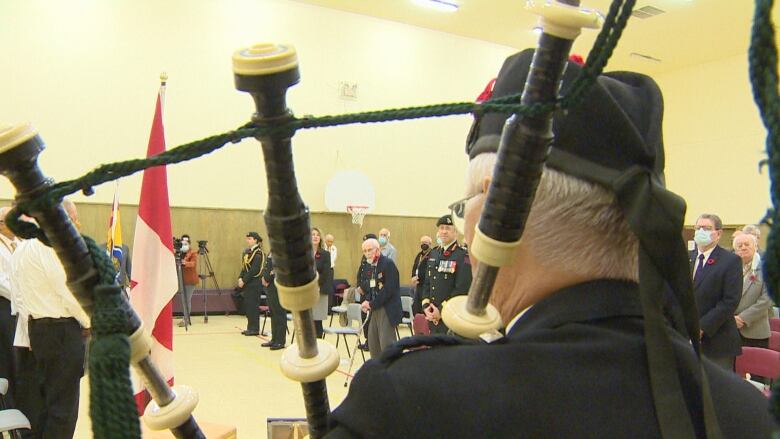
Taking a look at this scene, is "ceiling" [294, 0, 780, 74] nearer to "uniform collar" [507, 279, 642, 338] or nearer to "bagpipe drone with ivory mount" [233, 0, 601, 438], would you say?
"uniform collar" [507, 279, 642, 338]

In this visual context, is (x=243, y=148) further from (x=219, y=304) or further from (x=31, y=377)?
(x=31, y=377)

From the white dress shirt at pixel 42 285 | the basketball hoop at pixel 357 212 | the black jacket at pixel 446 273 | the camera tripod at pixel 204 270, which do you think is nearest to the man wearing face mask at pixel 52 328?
the white dress shirt at pixel 42 285

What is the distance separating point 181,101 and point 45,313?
7.93 meters

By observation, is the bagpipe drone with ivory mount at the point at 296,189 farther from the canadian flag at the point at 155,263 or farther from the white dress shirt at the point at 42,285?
the white dress shirt at the point at 42,285

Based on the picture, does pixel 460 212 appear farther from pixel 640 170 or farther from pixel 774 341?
pixel 774 341

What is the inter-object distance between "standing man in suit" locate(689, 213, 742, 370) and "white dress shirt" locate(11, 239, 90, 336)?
435cm

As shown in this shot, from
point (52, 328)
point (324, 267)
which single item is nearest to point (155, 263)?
point (52, 328)

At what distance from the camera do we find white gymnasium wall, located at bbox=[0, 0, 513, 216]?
10109mm

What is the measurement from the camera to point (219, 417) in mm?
5012

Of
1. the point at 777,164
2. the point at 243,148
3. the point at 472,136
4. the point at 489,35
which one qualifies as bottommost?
the point at 243,148

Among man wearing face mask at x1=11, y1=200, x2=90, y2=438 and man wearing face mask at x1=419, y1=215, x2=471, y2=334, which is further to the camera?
man wearing face mask at x1=419, y1=215, x2=471, y2=334

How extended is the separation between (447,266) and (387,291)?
84 centimetres

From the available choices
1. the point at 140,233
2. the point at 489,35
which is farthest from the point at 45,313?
the point at 489,35

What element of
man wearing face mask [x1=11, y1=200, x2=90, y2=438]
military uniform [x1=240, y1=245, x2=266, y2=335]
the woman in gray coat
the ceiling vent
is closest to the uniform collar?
man wearing face mask [x1=11, y1=200, x2=90, y2=438]
